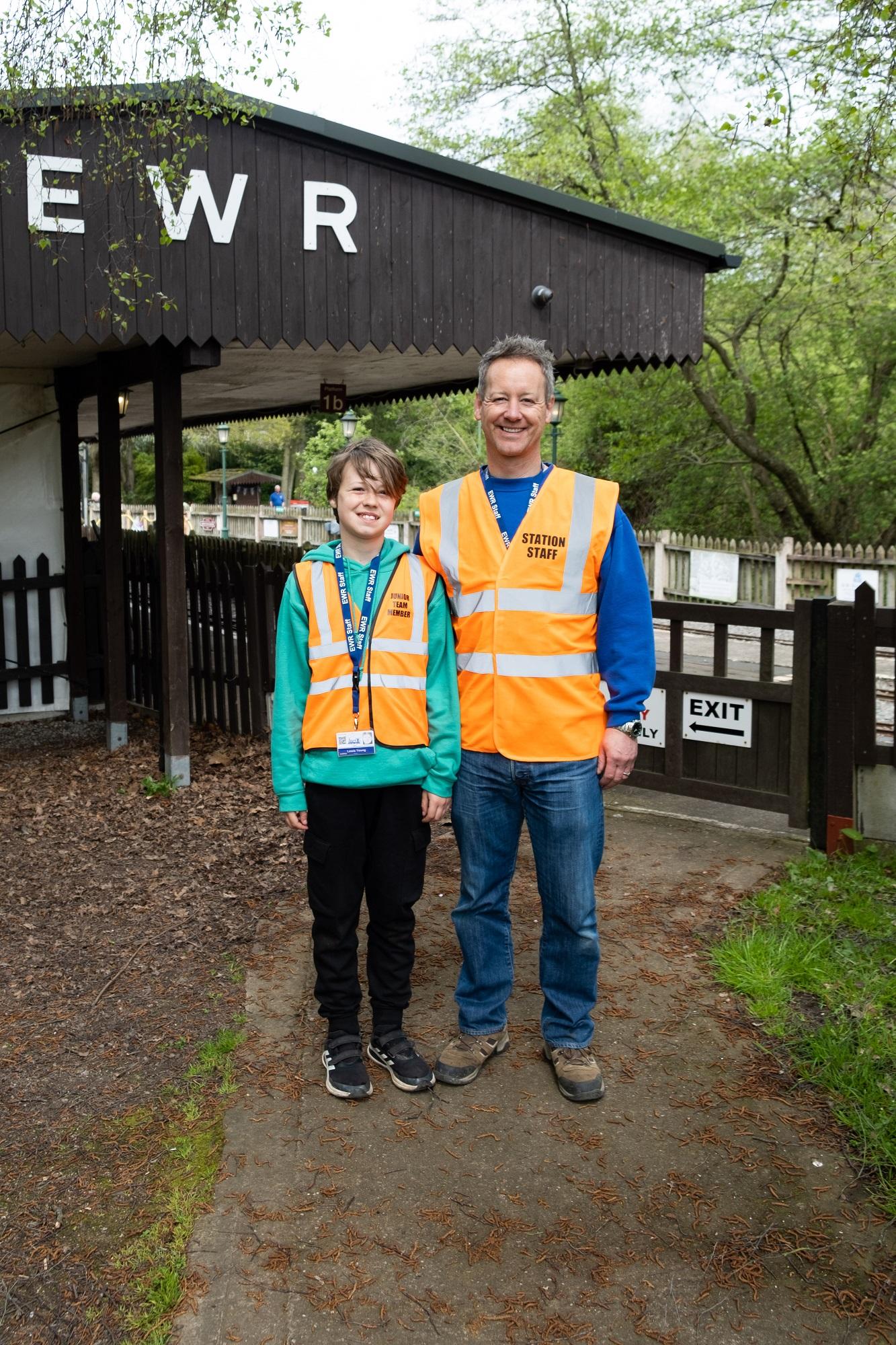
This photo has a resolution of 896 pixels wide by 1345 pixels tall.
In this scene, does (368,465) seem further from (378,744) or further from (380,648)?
(378,744)

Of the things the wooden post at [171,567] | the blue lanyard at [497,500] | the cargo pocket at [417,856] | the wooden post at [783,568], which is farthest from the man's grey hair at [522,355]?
the wooden post at [783,568]

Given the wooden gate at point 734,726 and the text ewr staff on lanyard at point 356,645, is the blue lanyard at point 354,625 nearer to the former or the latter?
the text ewr staff on lanyard at point 356,645

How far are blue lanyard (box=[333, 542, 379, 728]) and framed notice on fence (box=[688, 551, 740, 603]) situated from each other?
20.7 metres

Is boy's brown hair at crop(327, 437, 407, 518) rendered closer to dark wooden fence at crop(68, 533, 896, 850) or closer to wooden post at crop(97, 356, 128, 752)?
dark wooden fence at crop(68, 533, 896, 850)

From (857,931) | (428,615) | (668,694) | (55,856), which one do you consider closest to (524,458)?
(428,615)

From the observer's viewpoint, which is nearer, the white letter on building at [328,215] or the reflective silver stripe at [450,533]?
the reflective silver stripe at [450,533]

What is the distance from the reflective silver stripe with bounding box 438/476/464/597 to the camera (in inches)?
137

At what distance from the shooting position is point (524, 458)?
11.1 feet

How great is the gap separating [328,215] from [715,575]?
58.5 feet

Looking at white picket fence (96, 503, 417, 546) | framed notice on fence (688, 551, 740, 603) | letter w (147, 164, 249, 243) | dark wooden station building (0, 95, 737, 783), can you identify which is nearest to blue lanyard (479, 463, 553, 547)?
dark wooden station building (0, 95, 737, 783)

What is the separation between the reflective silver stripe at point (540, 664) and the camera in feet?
11.1

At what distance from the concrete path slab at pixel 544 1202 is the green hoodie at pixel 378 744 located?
96 centimetres

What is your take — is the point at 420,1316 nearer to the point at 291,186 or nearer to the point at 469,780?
the point at 469,780

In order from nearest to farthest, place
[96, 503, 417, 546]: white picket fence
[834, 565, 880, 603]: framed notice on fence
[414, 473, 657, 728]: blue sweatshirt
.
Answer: [414, 473, 657, 728]: blue sweatshirt, [834, 565, 880, 603]: framed notice on fence, [96, 503, 417, 546]: white picket fence
